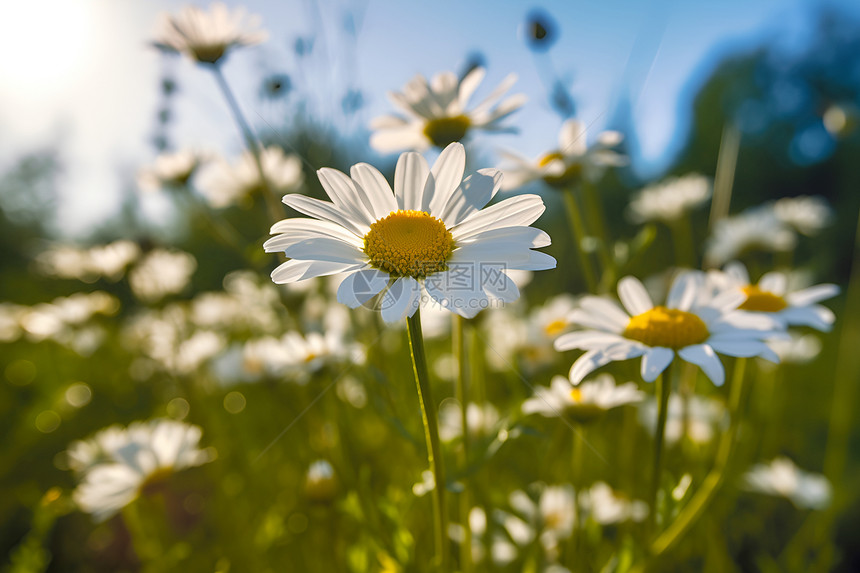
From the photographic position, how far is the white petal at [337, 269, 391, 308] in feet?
1.56

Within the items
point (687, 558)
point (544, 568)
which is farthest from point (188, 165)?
point (687, 558)

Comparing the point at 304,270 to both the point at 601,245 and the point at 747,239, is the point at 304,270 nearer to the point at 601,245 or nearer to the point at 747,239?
the point at 601,245

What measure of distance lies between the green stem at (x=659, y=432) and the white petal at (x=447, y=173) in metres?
0.33

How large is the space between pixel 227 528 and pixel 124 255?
2.83 ft

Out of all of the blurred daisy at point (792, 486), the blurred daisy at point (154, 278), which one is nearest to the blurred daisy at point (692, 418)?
the blurred daisy at point (792, 486)

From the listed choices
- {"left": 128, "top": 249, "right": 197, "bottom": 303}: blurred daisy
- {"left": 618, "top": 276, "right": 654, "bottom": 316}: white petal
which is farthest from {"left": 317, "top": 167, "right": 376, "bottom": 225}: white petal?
{"left": 128, "top": 249, "right": 197, "bottom": 303}: blurred daisy

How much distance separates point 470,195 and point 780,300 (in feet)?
1.89

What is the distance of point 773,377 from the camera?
145 cm

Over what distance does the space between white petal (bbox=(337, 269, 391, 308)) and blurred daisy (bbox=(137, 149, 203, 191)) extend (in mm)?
956

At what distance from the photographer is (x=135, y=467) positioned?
0.96 metres

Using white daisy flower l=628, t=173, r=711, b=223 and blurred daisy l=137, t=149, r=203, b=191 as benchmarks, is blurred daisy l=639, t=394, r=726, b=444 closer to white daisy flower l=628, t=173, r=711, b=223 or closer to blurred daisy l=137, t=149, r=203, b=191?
white daisy flower l=628, t=173, r=711, b=223

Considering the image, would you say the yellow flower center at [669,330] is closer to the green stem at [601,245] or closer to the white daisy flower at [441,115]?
the green stem at [601,245]

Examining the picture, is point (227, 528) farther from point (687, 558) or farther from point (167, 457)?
point (687, 558)

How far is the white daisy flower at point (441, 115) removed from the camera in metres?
0.87
